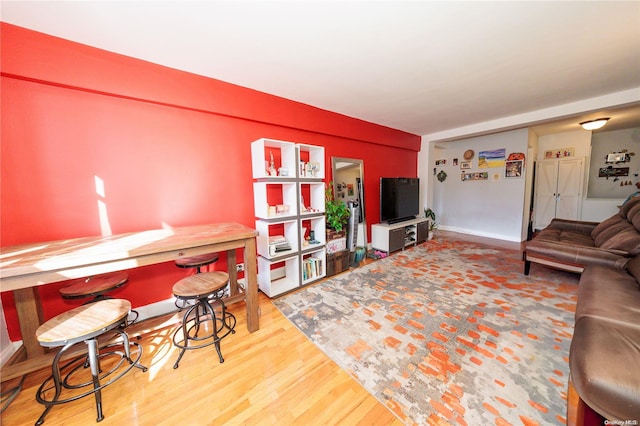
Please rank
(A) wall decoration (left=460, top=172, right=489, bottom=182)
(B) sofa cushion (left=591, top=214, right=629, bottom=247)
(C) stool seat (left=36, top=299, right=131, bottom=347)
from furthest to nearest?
(A) wall decoration (left=460, top=172, right=489, bottom=182) < (B) sofa cushion (left=591, top=214, right=629, bottom=247) < (C) stool seat (left=36, top=299, right=131, bottom=347)

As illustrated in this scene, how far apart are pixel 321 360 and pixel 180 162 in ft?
7.67

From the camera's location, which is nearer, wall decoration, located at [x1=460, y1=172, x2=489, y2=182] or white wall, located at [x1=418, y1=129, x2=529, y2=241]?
white wall, located at [x1=418, y1=129, x2=529, y2=241]

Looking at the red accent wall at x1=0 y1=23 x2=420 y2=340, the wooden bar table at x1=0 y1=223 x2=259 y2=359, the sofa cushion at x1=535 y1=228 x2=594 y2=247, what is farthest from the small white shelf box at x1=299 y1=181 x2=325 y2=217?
the sofa cushion at x1=535 y1=228 x2=594 y2=247

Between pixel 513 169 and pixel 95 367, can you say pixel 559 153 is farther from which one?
pixel 95 367

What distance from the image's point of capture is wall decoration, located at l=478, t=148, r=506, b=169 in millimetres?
4816

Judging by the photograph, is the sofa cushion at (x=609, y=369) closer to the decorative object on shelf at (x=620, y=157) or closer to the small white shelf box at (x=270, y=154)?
the small white shelf box at (x=270, y=154)

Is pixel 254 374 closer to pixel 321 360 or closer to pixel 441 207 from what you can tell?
pixel 321 360

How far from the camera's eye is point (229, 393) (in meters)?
1.40

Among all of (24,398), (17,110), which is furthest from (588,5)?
(24,398)

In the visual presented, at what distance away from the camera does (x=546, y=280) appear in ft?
9.37

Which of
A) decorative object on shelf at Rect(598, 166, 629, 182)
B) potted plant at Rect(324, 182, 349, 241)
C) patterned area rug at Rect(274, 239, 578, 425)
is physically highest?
decorative object on shelf at Rect(598, 166, 629, 182)

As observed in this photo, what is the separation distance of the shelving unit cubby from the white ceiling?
0.80 meters

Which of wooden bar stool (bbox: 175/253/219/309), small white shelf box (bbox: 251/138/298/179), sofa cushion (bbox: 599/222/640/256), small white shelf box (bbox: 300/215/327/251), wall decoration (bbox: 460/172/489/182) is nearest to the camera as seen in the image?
wooden bar stool (bbox: 175/253/219/309)

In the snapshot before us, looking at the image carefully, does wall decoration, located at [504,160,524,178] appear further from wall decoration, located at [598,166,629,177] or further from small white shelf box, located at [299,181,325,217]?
small white shelf box, located at [299,181,325,217]
